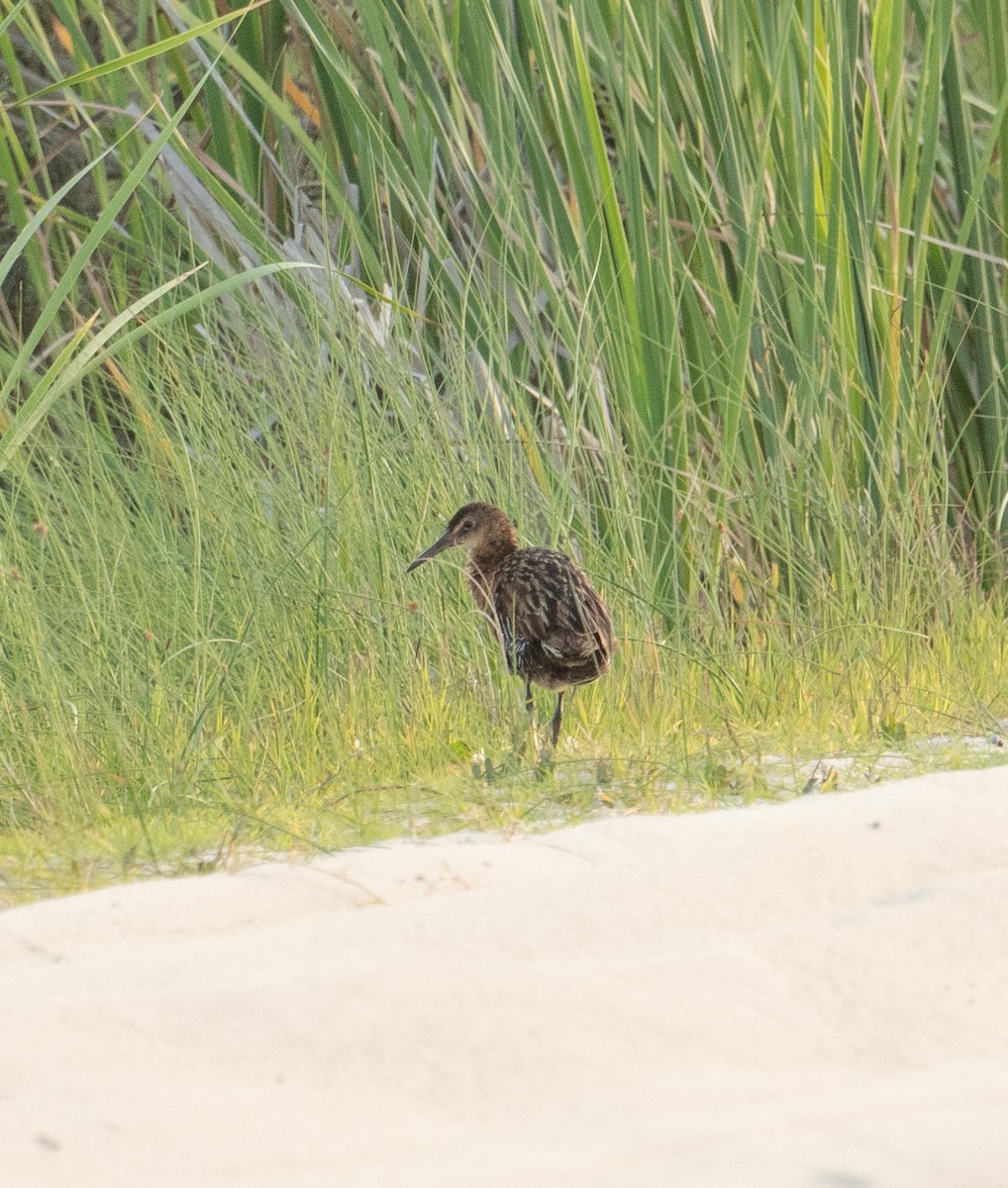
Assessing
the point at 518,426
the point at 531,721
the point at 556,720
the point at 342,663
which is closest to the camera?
the point at 531,721

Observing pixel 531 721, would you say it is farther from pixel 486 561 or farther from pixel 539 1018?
pixel 539 1018

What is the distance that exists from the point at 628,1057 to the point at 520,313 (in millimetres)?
3285

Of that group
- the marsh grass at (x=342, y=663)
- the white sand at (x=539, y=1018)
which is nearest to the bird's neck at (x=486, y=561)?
the marsh grass at (x=342, y=663)

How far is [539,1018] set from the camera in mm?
1906

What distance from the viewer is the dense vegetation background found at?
3.67m

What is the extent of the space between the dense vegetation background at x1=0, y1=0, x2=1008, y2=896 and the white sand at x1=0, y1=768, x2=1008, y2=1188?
0.74 metres

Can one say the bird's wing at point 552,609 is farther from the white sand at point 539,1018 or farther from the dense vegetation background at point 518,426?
the white sand at point 539,1018

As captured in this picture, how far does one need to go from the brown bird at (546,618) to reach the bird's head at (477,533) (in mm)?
12

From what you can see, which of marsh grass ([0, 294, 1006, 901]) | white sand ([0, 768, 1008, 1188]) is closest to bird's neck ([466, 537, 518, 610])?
marsh grass ([0, 294, 1006, 901])

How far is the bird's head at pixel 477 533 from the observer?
4250 mm

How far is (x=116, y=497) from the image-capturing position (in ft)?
14.0

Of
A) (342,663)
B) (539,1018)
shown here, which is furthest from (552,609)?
(539,1018)

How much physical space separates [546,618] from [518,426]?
0.90 metres

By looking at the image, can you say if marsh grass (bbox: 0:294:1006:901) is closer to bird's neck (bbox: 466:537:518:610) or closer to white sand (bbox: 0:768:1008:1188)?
bird's neck (bbox: 466:537:518:610)
